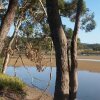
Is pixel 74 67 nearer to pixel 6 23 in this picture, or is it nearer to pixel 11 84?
pixel 6 23

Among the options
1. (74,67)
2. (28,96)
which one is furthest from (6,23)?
(28,96)

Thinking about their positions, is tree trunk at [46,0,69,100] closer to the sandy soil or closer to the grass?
the sandy soil

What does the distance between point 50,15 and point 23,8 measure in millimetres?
8877

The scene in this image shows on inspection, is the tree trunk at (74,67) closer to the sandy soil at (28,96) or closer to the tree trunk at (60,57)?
the tree trunk at (60,57)

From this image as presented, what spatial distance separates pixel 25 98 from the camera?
15055 millimetres

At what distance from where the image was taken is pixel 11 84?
15117 millimetres

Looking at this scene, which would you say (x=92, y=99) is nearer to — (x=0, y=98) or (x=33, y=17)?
(x=33, y=17)

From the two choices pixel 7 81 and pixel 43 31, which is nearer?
pixel 7 81

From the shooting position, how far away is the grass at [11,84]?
1453 centimetres

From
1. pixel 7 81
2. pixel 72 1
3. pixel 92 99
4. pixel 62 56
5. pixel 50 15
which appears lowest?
pixel 92 99

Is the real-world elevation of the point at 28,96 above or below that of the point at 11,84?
below

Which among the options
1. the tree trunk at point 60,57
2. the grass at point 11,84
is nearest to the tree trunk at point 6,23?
the tree trunk at point 60,57

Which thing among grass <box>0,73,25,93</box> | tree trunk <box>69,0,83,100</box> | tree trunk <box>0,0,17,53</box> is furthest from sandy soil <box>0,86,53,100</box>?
tree trunk <box>69,0,83,100</box>

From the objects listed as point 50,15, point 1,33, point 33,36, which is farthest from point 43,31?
point 50,15
